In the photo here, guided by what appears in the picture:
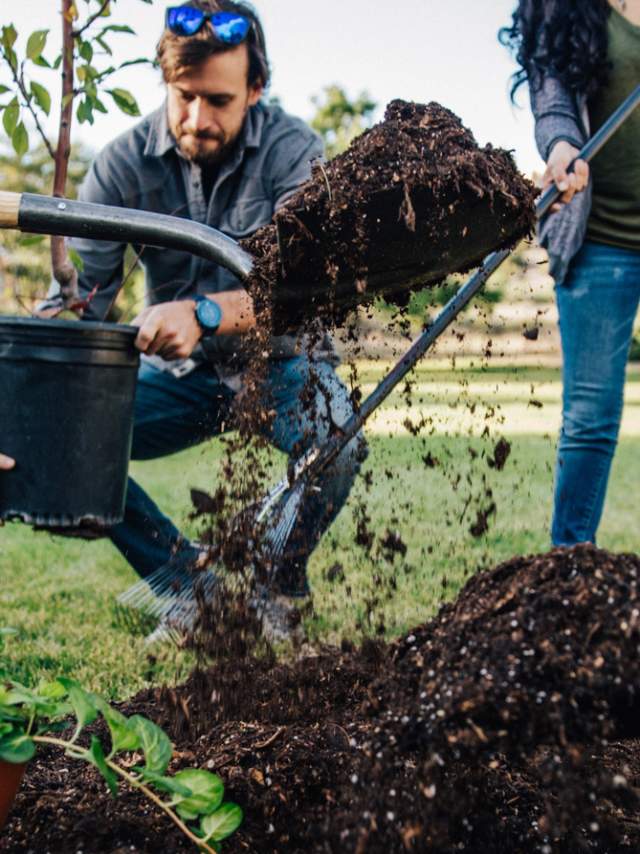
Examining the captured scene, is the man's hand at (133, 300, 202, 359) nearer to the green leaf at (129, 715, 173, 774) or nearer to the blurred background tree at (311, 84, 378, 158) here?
the green leaf at (129, 715, 173, 774)

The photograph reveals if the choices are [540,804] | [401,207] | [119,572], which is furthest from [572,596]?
[119,572]

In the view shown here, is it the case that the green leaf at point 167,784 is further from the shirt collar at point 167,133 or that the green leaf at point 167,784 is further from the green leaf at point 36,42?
the shirt collar at point 167,133

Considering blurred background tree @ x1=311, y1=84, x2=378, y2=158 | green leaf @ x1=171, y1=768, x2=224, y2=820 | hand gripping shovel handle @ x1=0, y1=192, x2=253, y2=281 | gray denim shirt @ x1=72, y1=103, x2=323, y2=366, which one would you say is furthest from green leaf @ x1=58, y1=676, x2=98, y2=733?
blurred background tree @ x1=311, y1=84, x2=378, y2=158

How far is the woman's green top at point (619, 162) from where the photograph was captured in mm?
2639

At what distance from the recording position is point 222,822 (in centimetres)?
119

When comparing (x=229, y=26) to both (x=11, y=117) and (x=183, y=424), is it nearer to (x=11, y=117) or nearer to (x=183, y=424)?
(x=11, y=117)

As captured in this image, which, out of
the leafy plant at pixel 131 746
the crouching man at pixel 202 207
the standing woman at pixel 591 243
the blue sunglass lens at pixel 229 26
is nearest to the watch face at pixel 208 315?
the crouching man at pixel 202 207

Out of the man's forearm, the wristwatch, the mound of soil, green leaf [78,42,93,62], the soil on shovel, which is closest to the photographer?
the soil on shovel

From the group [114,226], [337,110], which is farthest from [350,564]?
[337,110]

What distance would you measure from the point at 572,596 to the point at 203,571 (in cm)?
124

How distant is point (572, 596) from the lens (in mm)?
1150

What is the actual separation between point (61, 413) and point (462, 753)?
1.32 metres

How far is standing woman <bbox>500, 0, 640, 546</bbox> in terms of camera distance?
2.65 meters

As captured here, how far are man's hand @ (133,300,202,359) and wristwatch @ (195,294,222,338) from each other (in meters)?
0.01
